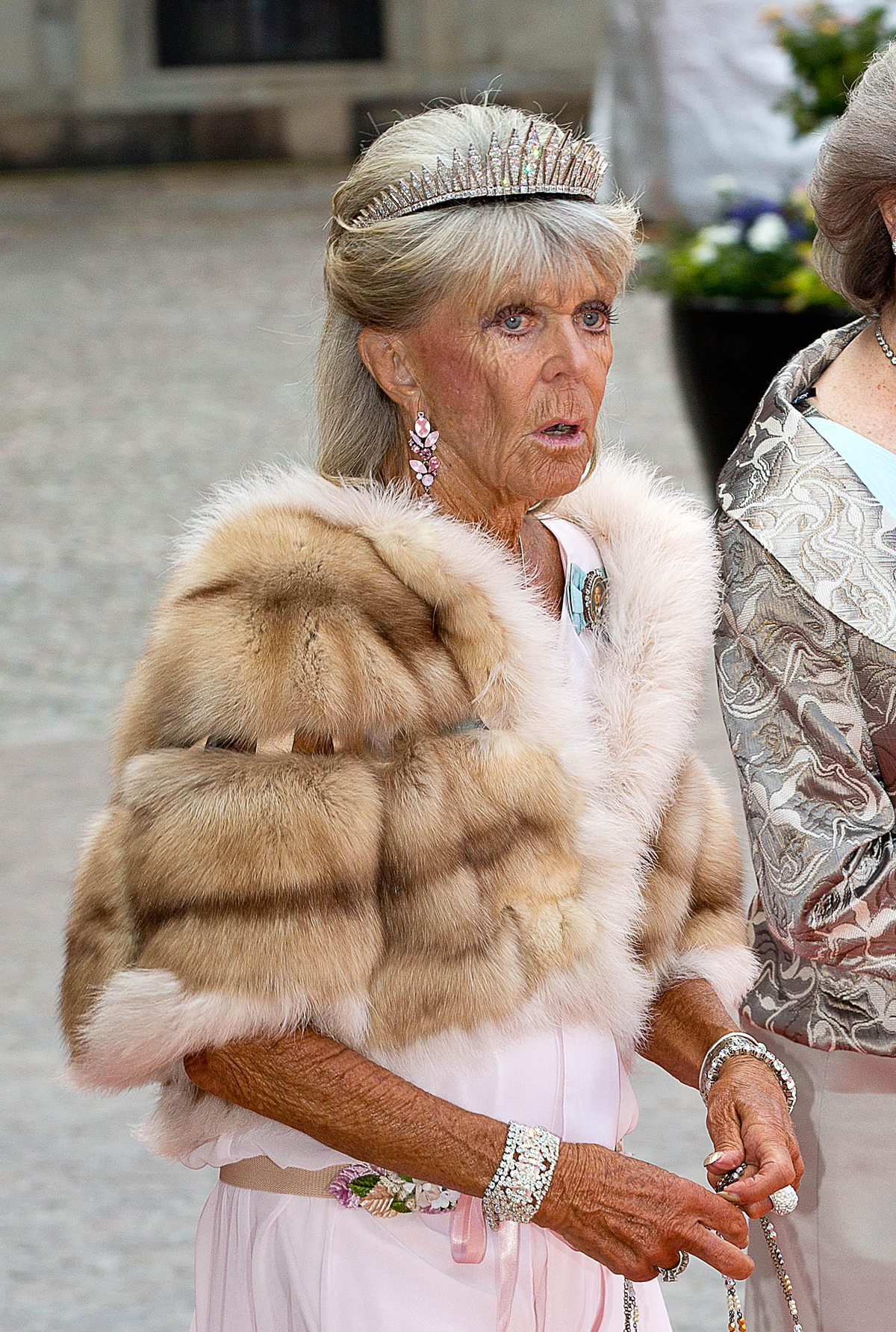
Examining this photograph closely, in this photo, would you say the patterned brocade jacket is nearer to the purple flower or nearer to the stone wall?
the purple flower

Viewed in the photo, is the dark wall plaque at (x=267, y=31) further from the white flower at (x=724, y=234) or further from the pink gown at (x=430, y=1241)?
the pink gown at (x=430, y=1241)

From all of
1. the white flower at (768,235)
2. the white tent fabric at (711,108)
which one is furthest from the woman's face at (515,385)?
the white tent fabric at (711,108)

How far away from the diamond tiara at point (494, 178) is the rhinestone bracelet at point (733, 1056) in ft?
3.01

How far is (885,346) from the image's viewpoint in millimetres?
2041

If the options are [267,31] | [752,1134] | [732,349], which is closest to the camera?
[752,1134]

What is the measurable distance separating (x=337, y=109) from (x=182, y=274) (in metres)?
8.53

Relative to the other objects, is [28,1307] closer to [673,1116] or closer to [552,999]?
[673,1116]

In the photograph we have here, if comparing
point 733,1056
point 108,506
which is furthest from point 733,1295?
point 108,506

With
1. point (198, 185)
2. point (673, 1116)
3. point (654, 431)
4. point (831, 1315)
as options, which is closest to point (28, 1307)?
point (673, 1116)

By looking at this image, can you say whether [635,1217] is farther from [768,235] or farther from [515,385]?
[768,235]

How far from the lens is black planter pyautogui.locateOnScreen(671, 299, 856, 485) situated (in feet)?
21.9

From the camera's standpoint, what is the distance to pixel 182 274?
1395 cm

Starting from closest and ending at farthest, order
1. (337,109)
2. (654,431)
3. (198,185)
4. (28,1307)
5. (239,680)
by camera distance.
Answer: (239,680) < (28,1307) < (654,431) < (198,185) < (337,109)

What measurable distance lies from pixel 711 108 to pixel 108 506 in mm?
3524
